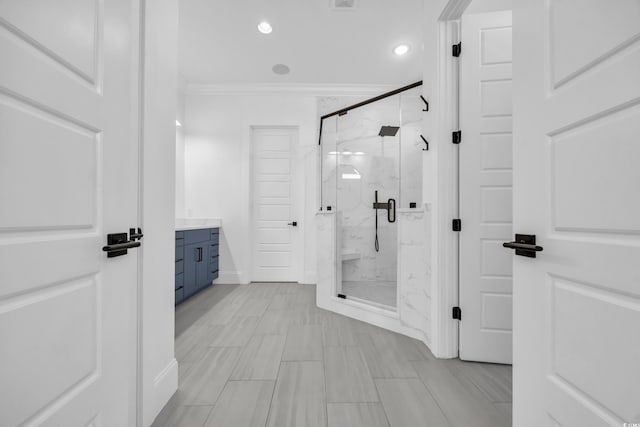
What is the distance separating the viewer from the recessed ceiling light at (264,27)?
298 cm

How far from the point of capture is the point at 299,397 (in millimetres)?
1466

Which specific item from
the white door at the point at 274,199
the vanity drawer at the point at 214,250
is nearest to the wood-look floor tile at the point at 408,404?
the white door at the point at 274,199

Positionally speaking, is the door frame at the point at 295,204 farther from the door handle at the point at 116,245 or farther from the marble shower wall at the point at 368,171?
the door handle at the point at 116,245

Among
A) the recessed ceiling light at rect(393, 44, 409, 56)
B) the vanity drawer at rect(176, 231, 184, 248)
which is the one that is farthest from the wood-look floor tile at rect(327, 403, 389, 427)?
the recessed ceiling light at rect(393, 44, 409, 56)

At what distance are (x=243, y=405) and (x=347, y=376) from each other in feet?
2.06

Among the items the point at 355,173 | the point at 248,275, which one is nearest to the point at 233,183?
the point at 248,275

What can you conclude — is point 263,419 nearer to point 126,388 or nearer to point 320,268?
point 126,388

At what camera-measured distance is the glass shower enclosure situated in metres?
3.43

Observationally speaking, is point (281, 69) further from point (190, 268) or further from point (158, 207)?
point (158, 207)

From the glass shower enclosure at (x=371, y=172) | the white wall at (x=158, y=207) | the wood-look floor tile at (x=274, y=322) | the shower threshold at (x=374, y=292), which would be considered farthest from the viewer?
the glass shower enclosure at (x=371, y=172)

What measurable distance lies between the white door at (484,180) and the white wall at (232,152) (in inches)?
99.6

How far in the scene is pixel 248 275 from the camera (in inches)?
162

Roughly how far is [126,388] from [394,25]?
12.3ft

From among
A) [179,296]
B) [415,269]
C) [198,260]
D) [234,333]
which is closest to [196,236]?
[198,260]
